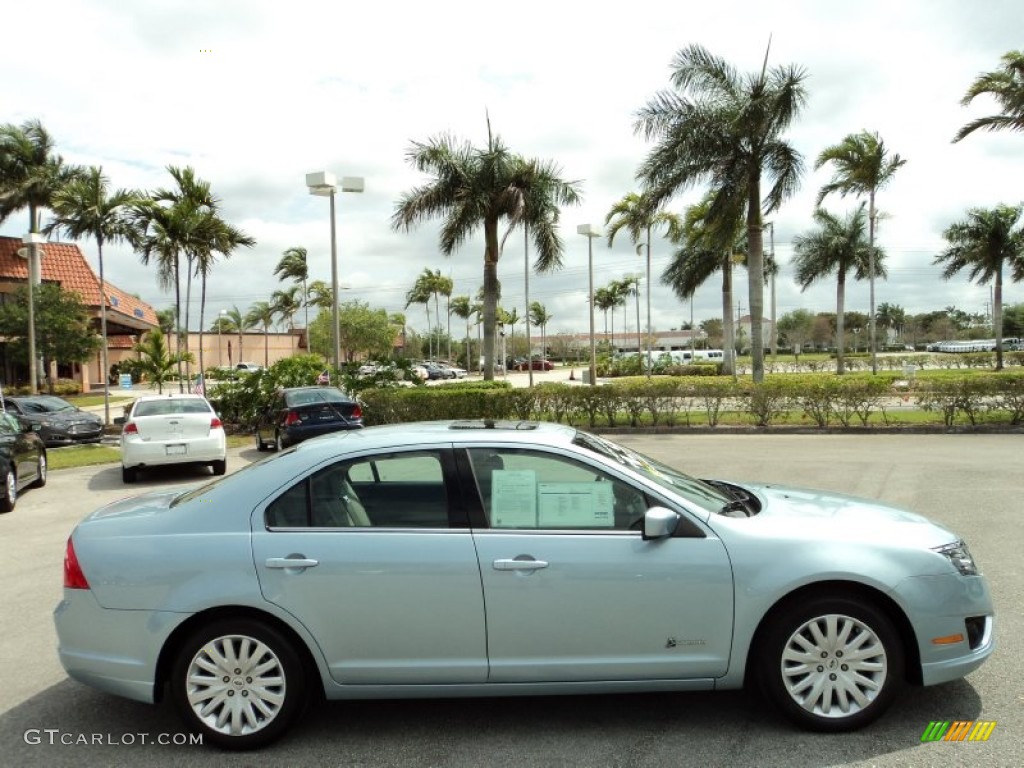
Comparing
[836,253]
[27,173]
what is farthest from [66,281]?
[836,253]

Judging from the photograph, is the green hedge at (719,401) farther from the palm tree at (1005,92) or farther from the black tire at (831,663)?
the black tire at (831,663)

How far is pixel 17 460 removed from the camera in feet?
36.5

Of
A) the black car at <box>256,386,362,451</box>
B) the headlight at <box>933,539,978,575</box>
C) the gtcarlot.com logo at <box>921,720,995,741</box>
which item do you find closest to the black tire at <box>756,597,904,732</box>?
the gtcarlot.com logo at <box>921,720,995,741</box>

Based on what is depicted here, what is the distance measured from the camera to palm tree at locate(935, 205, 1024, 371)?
131 feet

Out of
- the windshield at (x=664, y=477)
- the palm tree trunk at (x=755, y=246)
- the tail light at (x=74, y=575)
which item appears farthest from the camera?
the palm tree trunk at (x=755, y=246)

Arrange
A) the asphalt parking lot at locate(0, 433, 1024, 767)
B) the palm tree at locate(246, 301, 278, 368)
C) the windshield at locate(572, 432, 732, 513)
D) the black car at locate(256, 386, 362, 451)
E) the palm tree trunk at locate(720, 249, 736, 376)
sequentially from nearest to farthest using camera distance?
the asphalt parking lot at locate(0, 433, 1024, 767)
the windshield at locate(572, 432, 732, 513)
the black car at locate(256, 386, 362, 451)
the palm tree trunk at locate(720, 249, 736, 376)
the palm tree at locate(246, 301, 278, 368)

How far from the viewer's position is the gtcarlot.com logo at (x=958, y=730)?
3.66 m

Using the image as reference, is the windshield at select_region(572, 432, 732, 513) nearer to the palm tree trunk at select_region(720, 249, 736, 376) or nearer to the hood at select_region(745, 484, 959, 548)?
the hood at select_region(745, 484, 959, 548)

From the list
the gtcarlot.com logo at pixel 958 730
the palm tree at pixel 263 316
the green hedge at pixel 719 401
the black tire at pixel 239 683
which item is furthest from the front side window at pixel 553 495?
the palm tree at pixel 263 316

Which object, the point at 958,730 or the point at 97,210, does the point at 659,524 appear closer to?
the point at 958,730

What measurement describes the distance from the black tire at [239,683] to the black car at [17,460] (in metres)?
8.41

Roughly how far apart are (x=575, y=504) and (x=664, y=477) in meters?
0.63

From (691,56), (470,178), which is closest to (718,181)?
(691,56)

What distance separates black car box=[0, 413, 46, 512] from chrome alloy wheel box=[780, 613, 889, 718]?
1034cm
